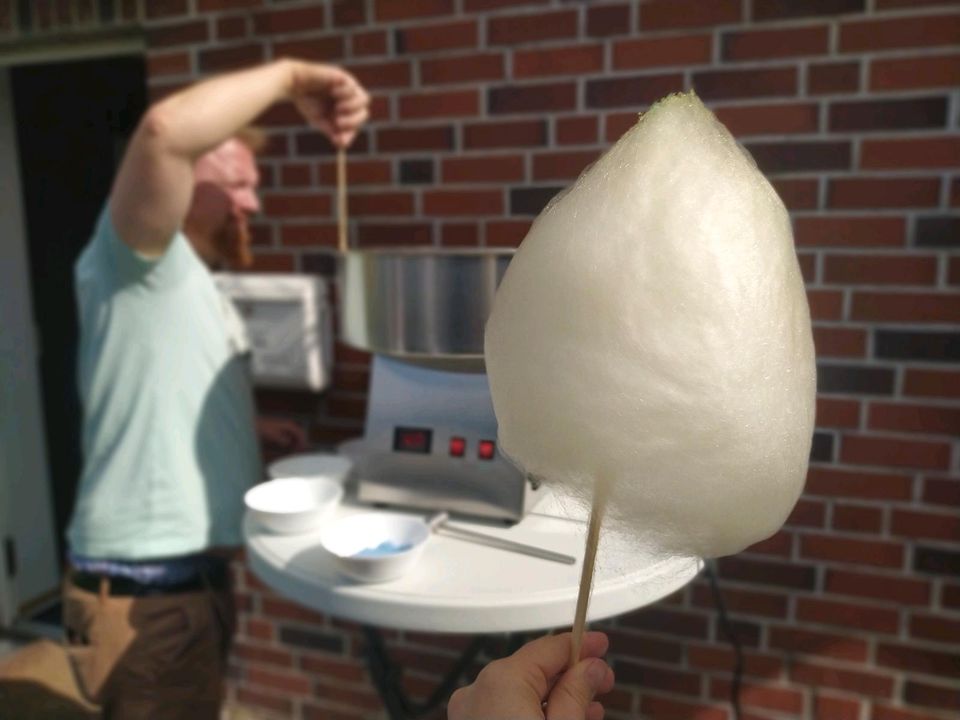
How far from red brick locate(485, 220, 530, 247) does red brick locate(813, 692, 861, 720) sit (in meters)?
1.21

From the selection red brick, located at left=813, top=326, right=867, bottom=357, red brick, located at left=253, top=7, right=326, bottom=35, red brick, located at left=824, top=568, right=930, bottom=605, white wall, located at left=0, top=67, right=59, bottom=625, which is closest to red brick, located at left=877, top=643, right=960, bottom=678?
red brick, located at left=824, top=568, right=930, bottom=605

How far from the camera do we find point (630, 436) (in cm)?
51

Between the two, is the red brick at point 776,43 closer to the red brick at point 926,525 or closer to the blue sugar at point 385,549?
the red brick at point 926,525

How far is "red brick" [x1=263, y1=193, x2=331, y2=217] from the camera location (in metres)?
1.83

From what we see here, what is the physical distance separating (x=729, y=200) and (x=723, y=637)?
1387 millimetres

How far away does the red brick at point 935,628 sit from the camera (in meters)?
1.47

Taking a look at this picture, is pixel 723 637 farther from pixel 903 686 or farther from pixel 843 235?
pixel 843 235

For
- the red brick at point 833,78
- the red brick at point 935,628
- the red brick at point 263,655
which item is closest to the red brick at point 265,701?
the red brick at point 263,655

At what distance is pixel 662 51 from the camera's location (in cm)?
148

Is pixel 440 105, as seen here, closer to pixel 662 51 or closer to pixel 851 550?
pixel 662 51

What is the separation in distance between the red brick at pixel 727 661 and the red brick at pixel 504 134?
109 cm

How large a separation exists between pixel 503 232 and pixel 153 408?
2.72 feet

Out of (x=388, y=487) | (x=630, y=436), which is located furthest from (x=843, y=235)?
(x=630, y=436)

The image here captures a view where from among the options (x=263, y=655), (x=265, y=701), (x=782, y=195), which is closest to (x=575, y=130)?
(x=782, y=195)
